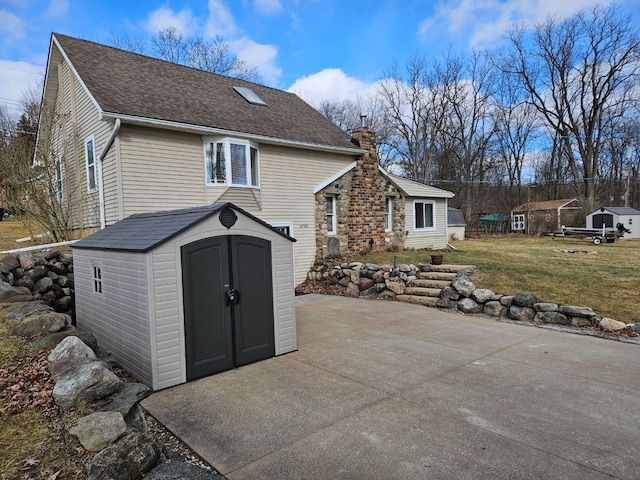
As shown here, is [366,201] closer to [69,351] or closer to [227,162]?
[227,162]

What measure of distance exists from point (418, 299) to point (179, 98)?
8861 millimetres

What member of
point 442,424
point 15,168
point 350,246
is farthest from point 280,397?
point 15,168

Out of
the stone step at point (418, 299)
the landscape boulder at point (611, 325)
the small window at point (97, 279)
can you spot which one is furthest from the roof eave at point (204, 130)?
the landscape boulder at point (611, 325)

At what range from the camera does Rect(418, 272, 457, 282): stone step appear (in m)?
9.92

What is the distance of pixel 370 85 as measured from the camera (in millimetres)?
34844

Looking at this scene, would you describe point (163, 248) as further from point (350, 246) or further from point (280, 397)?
point (350, 246)

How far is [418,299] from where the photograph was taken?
9594 mm

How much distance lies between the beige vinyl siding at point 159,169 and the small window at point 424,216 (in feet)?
32.6

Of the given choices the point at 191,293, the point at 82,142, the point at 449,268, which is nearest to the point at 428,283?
the point at 449,268

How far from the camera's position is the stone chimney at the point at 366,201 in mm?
14231

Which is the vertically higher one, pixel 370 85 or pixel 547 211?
pixel 370 85

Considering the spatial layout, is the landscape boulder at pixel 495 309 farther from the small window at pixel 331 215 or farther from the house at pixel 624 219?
the house at pixel 624 219

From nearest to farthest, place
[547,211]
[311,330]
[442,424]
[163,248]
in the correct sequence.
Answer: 1. [442,424]
2. [163,248]
3. [311,330]
4. [547,211]

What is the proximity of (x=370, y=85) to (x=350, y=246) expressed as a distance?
25.3 meters
